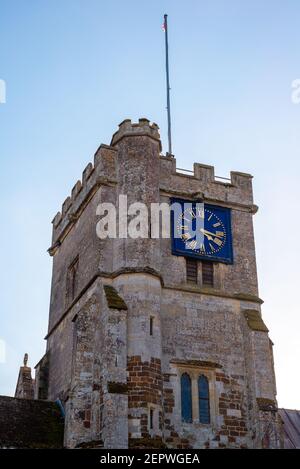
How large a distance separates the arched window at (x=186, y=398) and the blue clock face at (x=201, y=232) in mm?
5059

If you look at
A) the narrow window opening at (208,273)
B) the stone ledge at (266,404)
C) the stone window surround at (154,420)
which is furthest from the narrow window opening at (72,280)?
the stone ledge at (266,404)

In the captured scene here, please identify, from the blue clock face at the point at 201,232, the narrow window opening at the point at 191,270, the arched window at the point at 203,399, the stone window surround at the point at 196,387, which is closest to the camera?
the stone window surround at the point at 196,387

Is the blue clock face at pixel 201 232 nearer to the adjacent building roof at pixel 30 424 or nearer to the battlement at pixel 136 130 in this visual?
the battlement at pixel 136 130

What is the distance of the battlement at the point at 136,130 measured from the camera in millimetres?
31391

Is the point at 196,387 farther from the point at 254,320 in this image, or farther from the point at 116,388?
the point at 116,388

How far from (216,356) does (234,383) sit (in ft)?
3.90

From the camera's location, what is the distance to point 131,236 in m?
29.3

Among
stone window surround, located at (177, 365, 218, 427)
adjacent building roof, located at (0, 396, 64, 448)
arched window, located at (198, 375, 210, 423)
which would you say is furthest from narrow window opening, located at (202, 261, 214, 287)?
adjacent building roof, located at (0, 396, 64, 448)

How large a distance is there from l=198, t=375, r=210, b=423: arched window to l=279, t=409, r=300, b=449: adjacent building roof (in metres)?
7.01

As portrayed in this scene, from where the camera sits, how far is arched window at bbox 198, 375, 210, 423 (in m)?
28.1

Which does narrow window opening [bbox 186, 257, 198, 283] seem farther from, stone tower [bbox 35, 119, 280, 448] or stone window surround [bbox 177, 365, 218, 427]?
stone window surround [bbox 177, 365, 218, 427]
